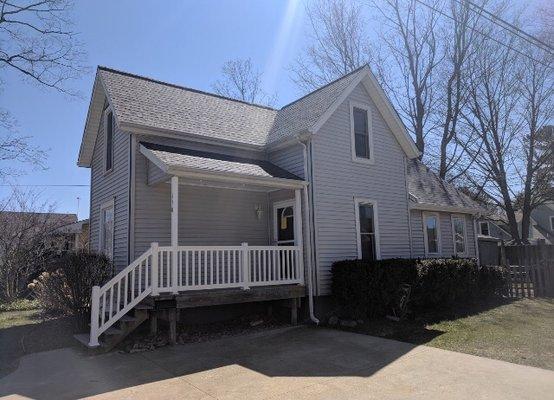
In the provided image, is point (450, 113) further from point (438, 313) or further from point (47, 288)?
point (47, 288)

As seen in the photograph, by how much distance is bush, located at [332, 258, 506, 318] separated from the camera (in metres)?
10.7

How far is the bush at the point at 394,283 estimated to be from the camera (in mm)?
10695

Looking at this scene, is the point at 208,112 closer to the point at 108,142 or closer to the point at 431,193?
the point at 108,142

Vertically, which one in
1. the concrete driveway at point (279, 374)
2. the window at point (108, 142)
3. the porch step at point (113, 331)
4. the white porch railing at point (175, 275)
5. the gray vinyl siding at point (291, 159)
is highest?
the window at point (108, 142)

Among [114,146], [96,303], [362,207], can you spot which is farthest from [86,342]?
[362,207]

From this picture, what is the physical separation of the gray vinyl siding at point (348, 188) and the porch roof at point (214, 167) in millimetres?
1123

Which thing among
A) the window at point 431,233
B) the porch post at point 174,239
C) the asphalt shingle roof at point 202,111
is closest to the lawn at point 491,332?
the window at point 431,233

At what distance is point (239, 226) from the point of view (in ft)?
40.7

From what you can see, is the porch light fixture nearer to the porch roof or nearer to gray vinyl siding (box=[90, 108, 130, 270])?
the porch roof

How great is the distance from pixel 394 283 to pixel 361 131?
17.1 feet

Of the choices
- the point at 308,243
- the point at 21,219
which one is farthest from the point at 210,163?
the point at 21,219

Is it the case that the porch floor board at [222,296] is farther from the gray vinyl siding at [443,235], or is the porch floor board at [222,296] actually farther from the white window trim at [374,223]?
the gray vinyl siding at [443,235]

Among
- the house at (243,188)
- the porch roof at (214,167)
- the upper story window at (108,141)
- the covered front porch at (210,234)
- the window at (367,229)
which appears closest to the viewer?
the covered front porch at (210,234)

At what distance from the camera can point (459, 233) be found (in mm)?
17859
